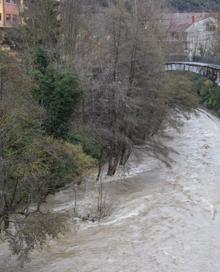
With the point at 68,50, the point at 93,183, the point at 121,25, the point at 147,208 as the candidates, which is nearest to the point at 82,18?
the point at 68,50

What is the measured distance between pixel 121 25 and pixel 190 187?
390 inches

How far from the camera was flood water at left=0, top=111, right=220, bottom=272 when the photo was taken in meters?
19.6

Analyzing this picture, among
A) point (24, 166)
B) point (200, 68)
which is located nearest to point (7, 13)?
point (200, 68)

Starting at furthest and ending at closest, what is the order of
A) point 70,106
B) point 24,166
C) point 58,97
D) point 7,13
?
1. point 7,13
2. point 70,106
3. point 58,97
4. point 24,166

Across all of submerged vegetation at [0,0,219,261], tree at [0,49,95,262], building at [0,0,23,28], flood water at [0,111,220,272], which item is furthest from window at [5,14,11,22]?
tree at [0,49,95,262]

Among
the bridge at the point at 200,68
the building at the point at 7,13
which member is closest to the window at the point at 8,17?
the building at the point at 7,13

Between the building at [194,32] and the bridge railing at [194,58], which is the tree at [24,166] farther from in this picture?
the building at [194,32]

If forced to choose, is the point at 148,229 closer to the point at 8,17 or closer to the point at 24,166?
the point at 24,166

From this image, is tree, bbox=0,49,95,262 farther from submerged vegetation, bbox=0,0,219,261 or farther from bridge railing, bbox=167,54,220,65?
bridge railing, bbox=167,54,220,65

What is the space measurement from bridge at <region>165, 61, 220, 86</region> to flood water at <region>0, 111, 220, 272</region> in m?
22.4

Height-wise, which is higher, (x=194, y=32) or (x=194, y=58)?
(x=194, y=32)

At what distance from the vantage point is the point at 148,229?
23094mm

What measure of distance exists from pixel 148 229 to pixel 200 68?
1526 inches

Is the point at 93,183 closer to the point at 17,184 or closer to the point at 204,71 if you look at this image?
the point at 17,184
